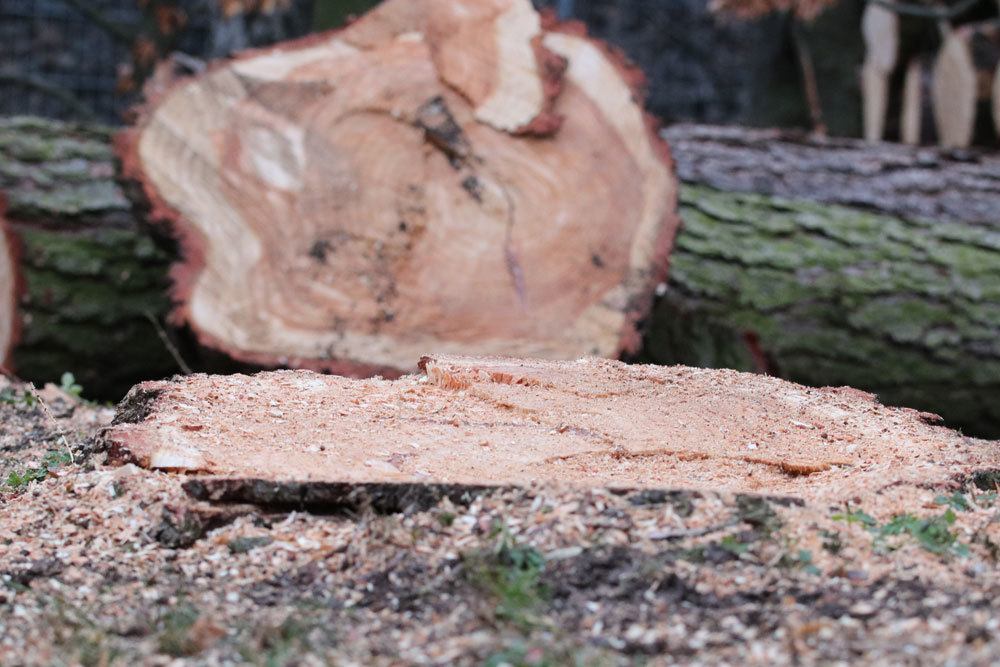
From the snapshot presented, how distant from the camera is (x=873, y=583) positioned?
5.08ft

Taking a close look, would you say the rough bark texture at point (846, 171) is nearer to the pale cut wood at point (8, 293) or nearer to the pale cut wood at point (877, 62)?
the pale cut wood at point (877, 62)

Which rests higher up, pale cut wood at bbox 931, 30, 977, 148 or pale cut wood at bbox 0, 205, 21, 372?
pale cut wood at bbox 931, 30, 977, 148

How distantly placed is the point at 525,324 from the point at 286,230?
73 cm

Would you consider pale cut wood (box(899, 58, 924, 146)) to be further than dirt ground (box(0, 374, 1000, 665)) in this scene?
Yes

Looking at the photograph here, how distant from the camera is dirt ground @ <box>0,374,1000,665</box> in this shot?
4.70 ft

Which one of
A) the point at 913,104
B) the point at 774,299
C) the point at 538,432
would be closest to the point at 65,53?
the point at 913,104

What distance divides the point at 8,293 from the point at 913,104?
427 cm

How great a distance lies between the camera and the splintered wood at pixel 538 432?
1865 mm

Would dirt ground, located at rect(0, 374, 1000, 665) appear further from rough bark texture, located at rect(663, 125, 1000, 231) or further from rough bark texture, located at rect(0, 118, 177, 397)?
rough bark texture, located at rect(663, 125, 1000, 231)

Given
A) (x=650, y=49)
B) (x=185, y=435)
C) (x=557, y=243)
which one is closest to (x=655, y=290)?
(x=557, y=243)

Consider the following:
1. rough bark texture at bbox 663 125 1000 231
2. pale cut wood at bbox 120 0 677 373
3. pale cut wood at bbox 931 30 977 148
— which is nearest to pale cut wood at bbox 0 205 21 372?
pale cut wood at bbox 120 0 677 373

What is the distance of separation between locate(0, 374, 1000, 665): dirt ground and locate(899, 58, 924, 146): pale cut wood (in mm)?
4342

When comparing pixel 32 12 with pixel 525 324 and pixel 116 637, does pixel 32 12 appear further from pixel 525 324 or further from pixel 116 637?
pixel 116 637

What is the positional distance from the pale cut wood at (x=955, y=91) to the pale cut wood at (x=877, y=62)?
47 centimetres
